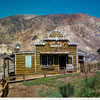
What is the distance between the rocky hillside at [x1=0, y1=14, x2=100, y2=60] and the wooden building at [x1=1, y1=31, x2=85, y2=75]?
33148 millimetres

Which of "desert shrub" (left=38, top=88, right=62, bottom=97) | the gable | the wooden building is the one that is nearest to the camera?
"desert shrub" (left=38, top=88, right=62, bottom=97)

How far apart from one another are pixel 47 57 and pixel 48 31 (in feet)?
146

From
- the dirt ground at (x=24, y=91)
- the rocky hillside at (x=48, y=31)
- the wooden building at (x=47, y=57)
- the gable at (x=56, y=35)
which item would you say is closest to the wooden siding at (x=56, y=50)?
the wooden building at (x=47, y=57)

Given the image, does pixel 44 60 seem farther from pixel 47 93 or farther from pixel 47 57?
pixel 47 93

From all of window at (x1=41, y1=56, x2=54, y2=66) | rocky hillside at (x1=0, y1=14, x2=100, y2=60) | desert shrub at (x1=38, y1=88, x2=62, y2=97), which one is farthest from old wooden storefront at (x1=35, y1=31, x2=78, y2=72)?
rocky hillside at (x1=0, y1=14, x2=100, y2=60)

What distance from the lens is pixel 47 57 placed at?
2034 centimetres

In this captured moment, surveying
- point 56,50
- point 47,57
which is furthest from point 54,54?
point 47,57

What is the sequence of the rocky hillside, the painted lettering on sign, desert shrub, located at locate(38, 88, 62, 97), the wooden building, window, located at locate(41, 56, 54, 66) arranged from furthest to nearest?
the rocky hillside → the painted lettering on sign → window, located at locate(41, 56, 54, 66) → the wooden building → desert shrub, located at locate(38, 88, 62, 97)

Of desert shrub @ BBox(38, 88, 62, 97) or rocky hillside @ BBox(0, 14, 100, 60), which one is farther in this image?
rocky hillside @ BBox(0, 14, 100, 60)

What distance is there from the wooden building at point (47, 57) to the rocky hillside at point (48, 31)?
109ft

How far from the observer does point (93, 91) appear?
404 inches

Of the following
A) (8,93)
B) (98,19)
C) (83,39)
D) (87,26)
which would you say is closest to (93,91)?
(8,93)

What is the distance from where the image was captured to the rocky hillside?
58.5 metres

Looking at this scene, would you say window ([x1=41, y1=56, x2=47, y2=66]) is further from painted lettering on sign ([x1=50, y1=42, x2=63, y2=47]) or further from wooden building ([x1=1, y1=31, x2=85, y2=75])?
painted lettering on sign ([x1=50, y1=42, x2=63, y2=47])
